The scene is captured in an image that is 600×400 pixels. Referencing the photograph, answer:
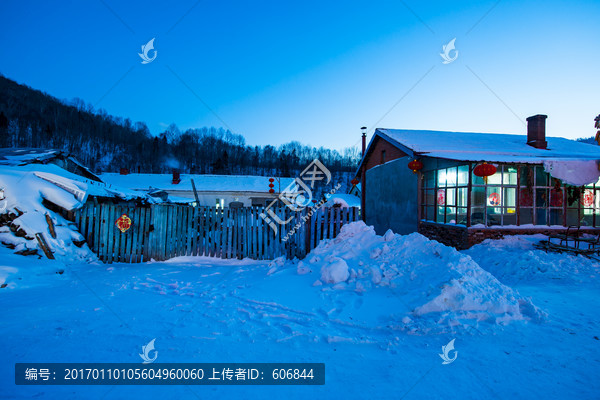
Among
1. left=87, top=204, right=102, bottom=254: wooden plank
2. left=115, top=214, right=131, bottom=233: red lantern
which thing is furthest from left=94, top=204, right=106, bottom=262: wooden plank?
left=115, top=214, right=131, bottom=233: red lantern

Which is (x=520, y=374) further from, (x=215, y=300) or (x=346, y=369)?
(x=215, y=300)

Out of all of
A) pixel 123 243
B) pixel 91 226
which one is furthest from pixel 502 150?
pixel 91 226

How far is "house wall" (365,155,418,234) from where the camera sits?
14641 mm

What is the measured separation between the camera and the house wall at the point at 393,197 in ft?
48.0

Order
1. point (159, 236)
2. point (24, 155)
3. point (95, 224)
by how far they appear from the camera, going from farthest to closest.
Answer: point (24, 155) → point (159, 236) → point (95, 224)

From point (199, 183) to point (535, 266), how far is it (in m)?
29.0

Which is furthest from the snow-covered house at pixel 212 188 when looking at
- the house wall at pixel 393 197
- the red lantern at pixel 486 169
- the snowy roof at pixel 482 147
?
the red lantern at pixel 486 169

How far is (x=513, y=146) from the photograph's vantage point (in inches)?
584

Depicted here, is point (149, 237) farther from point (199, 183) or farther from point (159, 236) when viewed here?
point (199, 183)

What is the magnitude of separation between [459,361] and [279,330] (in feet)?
7.28

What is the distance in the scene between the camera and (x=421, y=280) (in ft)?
16.7

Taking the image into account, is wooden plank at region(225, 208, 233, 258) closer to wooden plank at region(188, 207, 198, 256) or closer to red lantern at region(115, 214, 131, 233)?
wooden plank at region(188, 207, 198, 256)

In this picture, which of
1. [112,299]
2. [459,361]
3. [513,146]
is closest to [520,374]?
[459,361]

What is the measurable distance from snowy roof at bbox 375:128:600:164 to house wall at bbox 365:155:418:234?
57.3 inches
